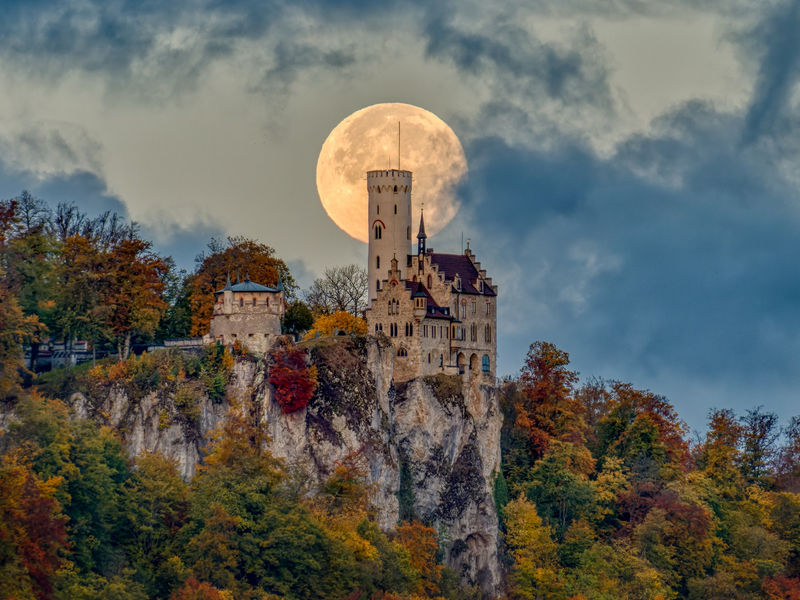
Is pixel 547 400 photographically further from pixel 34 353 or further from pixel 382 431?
pixel 34 353

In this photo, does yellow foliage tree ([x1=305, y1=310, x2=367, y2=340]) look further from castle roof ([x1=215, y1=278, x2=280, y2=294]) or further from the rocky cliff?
castle roof ([x1=215, y1=278, x2=280, y2=294])

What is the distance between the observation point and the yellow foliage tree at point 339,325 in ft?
331

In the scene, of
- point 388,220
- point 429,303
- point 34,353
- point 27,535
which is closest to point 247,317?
point 34,353

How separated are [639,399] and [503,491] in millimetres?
14634

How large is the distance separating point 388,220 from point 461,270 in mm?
6043

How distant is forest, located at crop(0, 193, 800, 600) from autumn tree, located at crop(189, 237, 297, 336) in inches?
5.5

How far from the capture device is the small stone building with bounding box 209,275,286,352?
90.7 meters

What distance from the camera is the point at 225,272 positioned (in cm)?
10056

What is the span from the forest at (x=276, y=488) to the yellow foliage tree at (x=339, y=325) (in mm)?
528

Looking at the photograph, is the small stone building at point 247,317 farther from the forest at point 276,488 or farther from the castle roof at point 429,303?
the castle roof at point 429,303

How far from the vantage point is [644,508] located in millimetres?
107938

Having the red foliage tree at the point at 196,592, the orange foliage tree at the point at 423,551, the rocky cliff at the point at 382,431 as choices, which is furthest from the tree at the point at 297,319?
the red foliage tree at the point at 196,592

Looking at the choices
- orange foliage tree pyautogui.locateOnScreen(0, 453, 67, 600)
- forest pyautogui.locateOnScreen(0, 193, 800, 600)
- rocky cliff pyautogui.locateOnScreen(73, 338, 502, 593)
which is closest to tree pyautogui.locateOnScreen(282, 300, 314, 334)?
forest pyautogui.locateOnScreen(0, 193, 800, 600)

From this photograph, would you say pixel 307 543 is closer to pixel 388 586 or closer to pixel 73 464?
pixel 388 586
